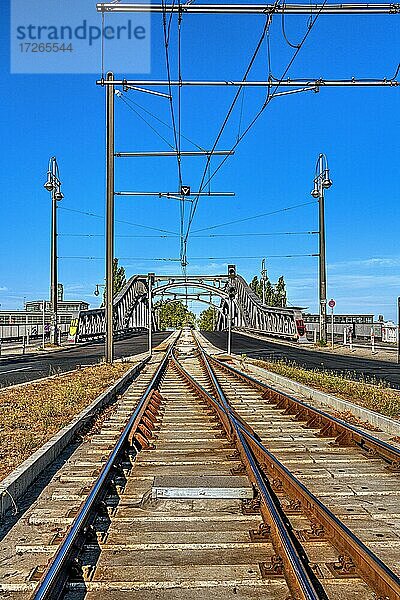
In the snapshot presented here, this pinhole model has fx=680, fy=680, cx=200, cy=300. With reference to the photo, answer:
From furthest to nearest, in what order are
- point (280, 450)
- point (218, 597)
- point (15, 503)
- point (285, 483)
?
point (280, 450), point (285, 483), point (15, 503), point (218, 597)

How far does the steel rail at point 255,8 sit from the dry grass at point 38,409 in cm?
649

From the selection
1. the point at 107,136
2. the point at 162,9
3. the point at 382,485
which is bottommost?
the point at 382,485

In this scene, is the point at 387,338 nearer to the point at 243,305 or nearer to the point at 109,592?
the point at 243,305

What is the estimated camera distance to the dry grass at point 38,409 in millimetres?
8094

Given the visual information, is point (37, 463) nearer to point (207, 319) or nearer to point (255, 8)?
point (255, 8)

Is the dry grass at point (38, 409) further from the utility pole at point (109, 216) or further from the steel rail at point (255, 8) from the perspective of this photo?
the steel rail at point (255, 8)

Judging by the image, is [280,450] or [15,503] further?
[280,450]

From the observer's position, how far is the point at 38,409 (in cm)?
1153

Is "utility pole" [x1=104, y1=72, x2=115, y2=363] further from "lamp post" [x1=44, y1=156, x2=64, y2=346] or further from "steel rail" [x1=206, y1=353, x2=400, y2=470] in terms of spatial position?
"lamp post" [x1=44, y1=156, x2=64, y2=346]

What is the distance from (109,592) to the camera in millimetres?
4094

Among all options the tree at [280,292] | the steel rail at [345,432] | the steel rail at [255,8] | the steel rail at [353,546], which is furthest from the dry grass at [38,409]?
the tree at [280,292]

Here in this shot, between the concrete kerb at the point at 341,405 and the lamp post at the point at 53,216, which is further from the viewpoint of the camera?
the lamp post at the point at 53,216

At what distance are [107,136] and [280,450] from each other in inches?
672

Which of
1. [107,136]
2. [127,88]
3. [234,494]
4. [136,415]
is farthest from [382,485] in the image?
[107,136]
